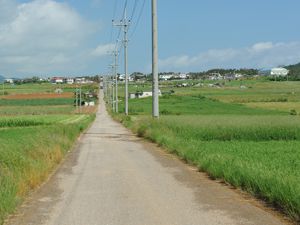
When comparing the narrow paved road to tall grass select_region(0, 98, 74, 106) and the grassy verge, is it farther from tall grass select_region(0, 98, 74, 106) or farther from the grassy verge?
tall grass select_region(0, 98, 74, 106)

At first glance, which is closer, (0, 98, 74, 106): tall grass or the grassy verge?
the grassy verge

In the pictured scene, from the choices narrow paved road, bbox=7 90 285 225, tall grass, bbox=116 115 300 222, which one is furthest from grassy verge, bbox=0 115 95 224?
tall grass, bbox=116 115 300 222

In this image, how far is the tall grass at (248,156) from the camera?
10.4 metres

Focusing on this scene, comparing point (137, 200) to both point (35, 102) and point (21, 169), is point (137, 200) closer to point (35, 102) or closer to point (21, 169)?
point (21, 169)

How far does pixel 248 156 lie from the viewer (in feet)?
68.3

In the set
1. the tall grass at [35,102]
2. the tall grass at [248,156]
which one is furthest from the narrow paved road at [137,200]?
the tall grass at [35,102]

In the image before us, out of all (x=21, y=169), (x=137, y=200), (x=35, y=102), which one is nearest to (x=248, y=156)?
(x=21, y=169)

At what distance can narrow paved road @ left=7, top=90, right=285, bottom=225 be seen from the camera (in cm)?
920

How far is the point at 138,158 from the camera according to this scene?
68.9 ft

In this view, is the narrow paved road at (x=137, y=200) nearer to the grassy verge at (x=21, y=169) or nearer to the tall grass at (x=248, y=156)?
the grassy verge at (x=21, y=169)

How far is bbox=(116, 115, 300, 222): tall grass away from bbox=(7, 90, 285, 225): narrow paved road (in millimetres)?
401

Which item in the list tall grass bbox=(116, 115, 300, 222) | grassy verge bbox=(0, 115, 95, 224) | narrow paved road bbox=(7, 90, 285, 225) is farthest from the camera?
tall grass bbox=(116, 115, 300, 222)

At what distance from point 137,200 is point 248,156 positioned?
10.5m

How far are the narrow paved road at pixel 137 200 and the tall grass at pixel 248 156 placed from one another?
401 millimetres
